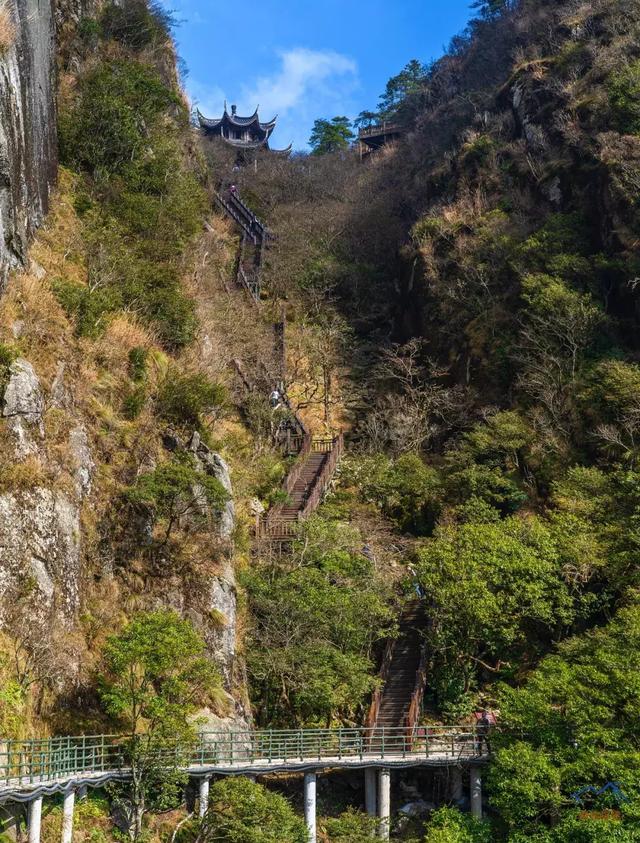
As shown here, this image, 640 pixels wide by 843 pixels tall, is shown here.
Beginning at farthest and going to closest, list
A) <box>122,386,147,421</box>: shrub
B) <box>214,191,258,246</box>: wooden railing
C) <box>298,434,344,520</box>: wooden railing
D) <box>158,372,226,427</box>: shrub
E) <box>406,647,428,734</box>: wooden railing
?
1. <box>214,191,258,246</box>: wooden railing
2. <box>298,434,344,520</box>: wooden railing
3. <box>158,372,226,427</box>: shrub
4. <box>122,386,147,421</box>: shrub
5. <box>406,647,428,734</box>: wooden railing

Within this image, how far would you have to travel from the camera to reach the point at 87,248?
25.8 m

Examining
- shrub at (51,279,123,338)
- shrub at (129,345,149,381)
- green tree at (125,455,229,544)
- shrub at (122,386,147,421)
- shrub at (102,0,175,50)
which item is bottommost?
green tree at (125,455,229,544)

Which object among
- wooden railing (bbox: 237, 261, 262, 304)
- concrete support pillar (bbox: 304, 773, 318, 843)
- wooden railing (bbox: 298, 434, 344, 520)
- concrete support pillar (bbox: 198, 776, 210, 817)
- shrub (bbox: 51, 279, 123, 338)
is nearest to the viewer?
concrete support pillar (bbox: 198, 776, 210, 817)

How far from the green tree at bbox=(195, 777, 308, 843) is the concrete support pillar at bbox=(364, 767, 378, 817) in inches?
137

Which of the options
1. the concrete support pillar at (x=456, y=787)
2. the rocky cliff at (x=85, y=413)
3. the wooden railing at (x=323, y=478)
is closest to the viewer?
the rocky cliff at (x=85, y=413)

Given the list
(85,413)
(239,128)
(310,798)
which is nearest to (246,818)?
(310,798)

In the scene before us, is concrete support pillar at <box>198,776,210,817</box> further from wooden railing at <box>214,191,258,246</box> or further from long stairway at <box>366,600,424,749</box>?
wooden railing at <box>214,191,258,246</box>

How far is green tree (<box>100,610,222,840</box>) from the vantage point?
17.0 meters

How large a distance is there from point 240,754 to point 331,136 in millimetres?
52727

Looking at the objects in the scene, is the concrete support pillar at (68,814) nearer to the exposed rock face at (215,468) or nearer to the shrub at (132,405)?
the exposed rock face at (215,468)

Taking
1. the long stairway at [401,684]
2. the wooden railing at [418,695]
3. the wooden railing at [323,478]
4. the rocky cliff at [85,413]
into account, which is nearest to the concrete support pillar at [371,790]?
the long stairway at [401,684]

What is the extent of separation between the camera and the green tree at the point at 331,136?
64.9m

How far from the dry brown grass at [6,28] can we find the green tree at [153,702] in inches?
535

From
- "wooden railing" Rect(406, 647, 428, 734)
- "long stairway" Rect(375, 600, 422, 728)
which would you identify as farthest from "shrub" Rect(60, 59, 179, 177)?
"wooden railing" Rect(406, 647, 428, 734)
